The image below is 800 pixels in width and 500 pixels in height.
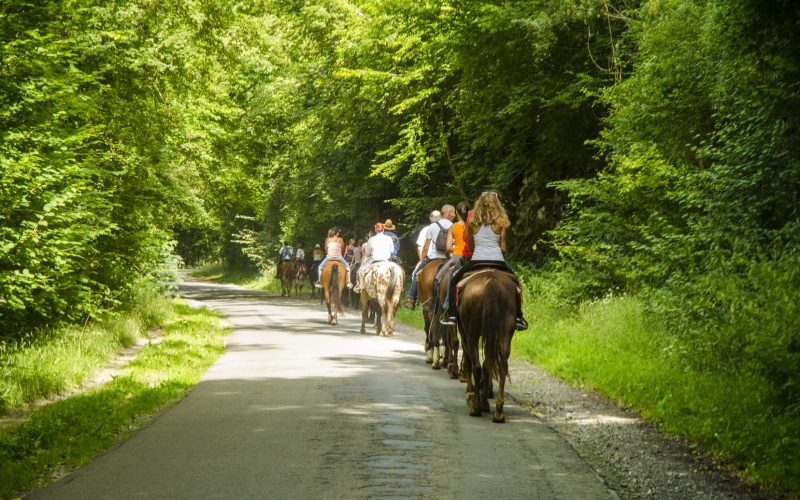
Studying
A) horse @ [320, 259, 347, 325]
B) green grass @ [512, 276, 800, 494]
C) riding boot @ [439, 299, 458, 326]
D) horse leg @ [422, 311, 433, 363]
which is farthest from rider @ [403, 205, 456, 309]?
horse @ [320, 259, 347, 325]

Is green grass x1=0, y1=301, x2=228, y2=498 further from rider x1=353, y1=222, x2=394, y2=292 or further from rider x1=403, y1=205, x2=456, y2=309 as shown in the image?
rider x1=353, y1=222, x2=394, y2=292

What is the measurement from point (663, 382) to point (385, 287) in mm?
10426

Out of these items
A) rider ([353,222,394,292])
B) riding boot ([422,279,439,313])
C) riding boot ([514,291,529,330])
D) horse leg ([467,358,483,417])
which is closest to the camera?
horse leg ([467,358,483,417])

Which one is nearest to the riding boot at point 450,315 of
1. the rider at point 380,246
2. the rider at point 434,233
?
the rider at point 434,233

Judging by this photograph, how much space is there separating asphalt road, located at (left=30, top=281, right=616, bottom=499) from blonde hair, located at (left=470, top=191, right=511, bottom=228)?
213cm

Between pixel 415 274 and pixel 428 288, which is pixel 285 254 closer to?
pixel 415 274

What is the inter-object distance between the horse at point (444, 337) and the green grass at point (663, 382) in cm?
147

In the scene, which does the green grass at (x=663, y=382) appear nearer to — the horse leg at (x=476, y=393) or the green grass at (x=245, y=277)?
the horse leg at (x=476, y=393)

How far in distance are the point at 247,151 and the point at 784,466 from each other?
32446mm

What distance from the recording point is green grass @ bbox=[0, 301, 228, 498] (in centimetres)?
761

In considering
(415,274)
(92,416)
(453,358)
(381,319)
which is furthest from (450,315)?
(381,319)

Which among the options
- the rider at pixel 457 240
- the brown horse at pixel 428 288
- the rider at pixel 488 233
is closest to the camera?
the rider at pixel 488 233

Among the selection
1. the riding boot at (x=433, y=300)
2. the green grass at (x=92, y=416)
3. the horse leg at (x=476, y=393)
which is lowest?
the green grass at (x=92, y=416)

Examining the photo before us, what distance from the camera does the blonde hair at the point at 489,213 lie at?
34.3 feet
